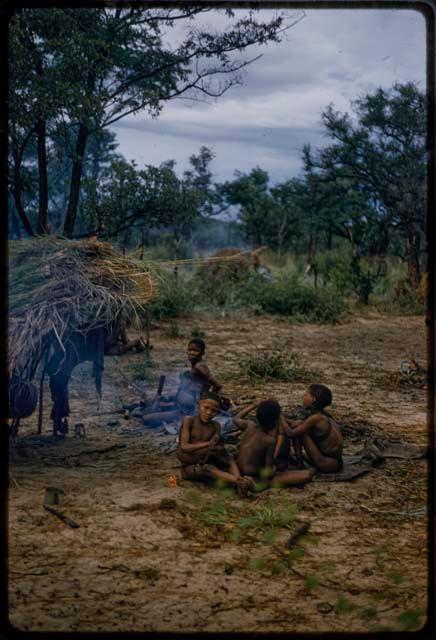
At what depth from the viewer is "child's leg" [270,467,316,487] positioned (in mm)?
4549

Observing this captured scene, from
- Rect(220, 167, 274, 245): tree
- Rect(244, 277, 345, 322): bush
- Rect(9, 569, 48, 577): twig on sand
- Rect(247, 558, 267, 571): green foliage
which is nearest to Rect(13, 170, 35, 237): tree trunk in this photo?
Rect(9, 569, 48, 577): twig on sand

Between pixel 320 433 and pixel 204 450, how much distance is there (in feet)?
2.65

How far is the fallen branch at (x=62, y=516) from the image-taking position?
152 inches

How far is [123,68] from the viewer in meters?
8.99

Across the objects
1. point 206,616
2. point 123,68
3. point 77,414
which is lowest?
point 206,616

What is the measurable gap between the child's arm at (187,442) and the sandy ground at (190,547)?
235mm

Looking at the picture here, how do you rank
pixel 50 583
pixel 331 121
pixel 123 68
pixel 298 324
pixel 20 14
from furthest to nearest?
pixel 331 121 → pixel 298 324 → pixel 123 68 → pixel 20 14 → pixel 50 583

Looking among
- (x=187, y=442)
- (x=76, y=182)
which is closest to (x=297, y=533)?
(x=187, y=442)

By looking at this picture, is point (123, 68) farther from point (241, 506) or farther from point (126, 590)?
point (126, 590)

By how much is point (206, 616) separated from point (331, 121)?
1492cm

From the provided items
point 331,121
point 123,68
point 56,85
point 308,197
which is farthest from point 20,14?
point 308,197

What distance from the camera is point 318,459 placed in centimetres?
475

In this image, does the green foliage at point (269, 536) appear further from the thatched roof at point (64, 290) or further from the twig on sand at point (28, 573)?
the thatched roof at point (64, 290)

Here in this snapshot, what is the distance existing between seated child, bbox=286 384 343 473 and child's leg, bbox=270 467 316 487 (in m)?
0.19
